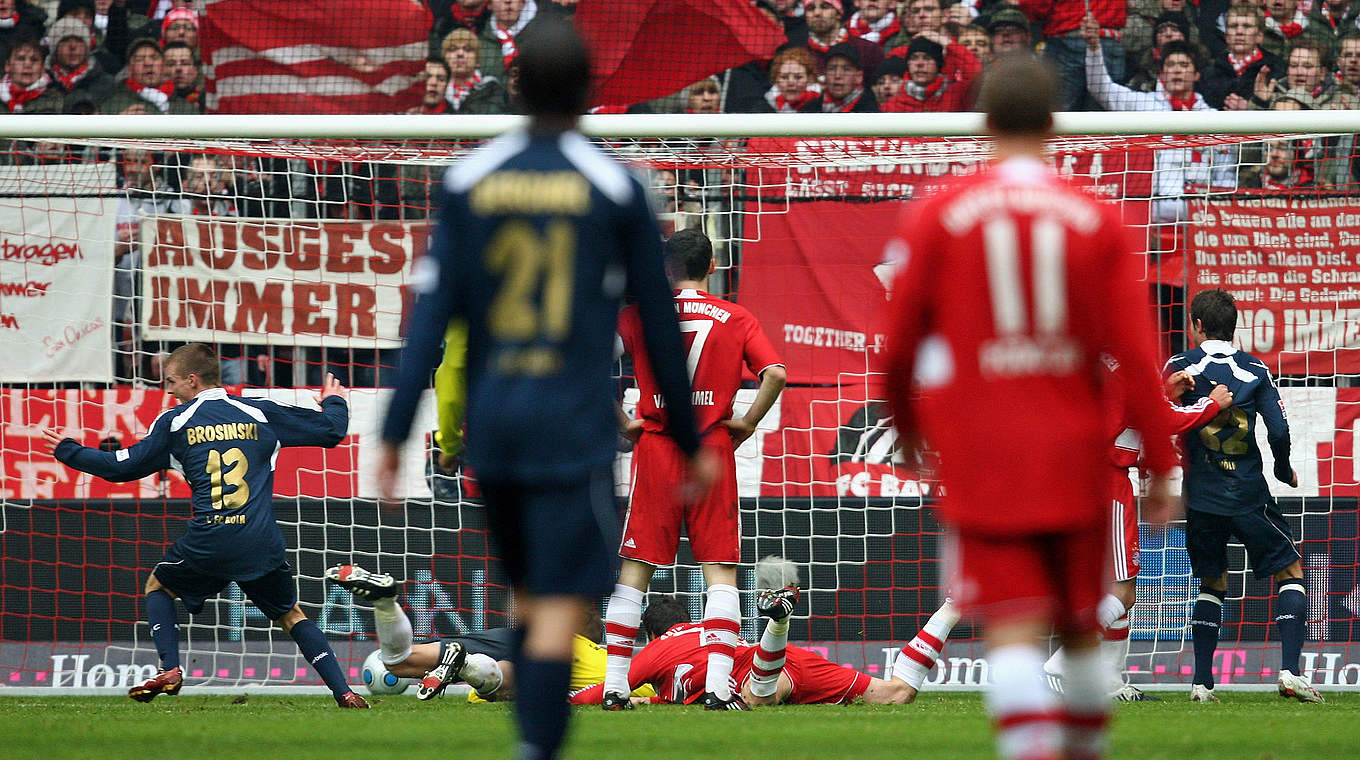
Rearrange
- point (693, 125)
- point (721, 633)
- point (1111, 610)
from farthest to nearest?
point (693, 125)
point (1111, 610)
point (721, 633)

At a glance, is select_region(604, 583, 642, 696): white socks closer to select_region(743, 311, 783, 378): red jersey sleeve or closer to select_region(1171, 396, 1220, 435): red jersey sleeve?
select_region(743, 311, 783, 378): red jersey sleeve

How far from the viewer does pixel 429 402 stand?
888 centimetres

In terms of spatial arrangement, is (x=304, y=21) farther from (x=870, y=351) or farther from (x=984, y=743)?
(x=984, y=743)

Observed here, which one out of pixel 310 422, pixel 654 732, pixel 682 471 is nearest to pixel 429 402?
pixel 310 422

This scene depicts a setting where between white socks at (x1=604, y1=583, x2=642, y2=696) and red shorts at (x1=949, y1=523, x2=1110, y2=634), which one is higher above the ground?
red shorts at (x1=949, y1=523, x2=1110, y2=634)

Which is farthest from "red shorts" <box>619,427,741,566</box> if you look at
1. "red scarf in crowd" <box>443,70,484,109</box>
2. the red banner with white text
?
"red scarf in crowd" <box>443,70,484,109</box>

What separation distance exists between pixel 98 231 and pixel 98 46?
9.75 ft

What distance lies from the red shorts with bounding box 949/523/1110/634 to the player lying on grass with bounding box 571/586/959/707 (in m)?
3.64

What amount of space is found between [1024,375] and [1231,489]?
498 centimetres

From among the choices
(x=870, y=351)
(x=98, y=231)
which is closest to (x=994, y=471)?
(x=870, y=351)

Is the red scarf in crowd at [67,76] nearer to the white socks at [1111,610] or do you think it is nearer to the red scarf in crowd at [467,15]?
the red scarf in crowd at [467,15]

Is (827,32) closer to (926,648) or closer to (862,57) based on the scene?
(862,57)

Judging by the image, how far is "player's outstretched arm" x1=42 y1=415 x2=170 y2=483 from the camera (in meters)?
6.87

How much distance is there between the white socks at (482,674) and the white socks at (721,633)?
102cm
